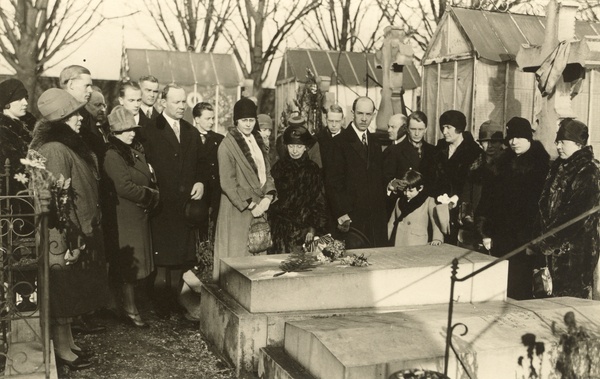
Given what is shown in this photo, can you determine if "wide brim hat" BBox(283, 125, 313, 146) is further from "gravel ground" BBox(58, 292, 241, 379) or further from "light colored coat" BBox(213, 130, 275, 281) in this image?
"gravel ground" BBox(58, 292, 241, 379)

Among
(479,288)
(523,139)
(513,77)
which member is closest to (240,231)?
(479,288)

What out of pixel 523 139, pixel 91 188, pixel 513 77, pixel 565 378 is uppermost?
pixel 513 77

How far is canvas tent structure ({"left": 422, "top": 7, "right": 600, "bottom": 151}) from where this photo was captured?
39.5ft

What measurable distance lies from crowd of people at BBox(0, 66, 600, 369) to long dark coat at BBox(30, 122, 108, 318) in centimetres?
1

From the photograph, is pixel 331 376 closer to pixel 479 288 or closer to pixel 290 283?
pixel 290 283

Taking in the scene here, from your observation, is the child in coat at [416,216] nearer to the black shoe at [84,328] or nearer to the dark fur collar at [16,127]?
the black shoe at [84,328]

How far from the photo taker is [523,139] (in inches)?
236

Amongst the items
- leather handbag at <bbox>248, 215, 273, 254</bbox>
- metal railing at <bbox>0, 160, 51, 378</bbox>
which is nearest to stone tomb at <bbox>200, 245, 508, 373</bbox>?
leather handbag at <bbox>248, 215, 273, 254</bbox>

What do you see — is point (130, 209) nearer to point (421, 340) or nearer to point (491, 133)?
point (421, 340)

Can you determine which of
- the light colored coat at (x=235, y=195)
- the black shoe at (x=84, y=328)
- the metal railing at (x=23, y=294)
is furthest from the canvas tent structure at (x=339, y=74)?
the metal railing at (x=23, y=294)

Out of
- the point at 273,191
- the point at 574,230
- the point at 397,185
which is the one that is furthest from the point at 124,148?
the point at 574,230

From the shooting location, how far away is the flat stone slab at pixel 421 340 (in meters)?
3.74

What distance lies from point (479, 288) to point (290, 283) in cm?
155

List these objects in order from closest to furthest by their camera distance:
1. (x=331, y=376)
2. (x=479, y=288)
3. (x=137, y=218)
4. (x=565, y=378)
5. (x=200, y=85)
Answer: (x=331, y=376)
(x=565, y=378)
(x=479, y=288)
(x=137, y=218)
(x=200, y=85)
